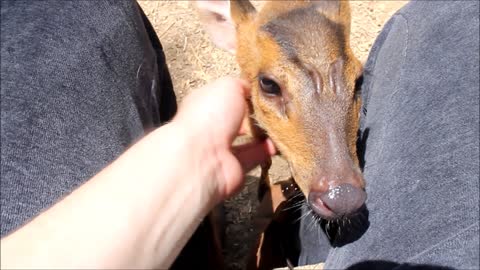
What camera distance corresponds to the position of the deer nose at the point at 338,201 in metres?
1.52

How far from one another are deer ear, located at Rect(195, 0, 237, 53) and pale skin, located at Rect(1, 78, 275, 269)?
104 cm

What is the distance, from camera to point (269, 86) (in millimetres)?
1897

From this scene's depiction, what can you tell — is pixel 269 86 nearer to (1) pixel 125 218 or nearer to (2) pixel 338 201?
(2) pixel 338 201

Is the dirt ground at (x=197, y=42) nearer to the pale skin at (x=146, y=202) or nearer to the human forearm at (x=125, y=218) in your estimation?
the pale skin at (x=146, y=202)

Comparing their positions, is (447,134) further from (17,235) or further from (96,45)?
(17,235)

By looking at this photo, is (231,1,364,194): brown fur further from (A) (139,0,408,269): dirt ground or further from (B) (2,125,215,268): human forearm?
(A) (139,0,408,269): dirt ground

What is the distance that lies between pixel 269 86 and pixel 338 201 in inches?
21.1

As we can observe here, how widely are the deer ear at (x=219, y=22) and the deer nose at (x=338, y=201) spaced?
3.01 ft

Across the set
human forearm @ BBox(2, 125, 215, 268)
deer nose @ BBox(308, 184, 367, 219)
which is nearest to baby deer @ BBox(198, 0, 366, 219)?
deer nose @ BBox(308, 184, 367, 219)

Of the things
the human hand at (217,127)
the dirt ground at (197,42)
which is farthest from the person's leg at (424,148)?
the dirt ground at (197,42)

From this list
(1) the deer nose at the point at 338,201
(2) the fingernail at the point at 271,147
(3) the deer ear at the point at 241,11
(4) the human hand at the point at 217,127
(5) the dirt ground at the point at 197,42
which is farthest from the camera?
(5) the dirt ground at the point at 197,42

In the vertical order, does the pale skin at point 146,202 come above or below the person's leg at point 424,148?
above

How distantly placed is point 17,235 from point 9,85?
57cm

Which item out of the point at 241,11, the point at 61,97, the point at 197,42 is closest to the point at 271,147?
the point at 241,11
